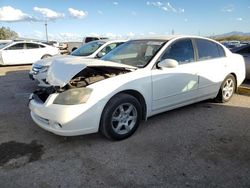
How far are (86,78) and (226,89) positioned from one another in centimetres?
333

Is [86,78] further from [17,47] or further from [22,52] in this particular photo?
[17,47]

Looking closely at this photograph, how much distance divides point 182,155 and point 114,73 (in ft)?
5.35

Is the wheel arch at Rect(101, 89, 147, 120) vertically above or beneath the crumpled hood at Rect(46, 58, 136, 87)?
beneath

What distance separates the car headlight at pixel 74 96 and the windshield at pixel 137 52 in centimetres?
116

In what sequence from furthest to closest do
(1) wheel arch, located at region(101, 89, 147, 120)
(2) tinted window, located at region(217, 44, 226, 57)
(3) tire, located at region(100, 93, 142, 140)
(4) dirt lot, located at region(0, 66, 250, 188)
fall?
(2) tinted window, located at region(217, 44, 226, 57), (1) wheel arch, located at region(101, 89, 147, 120), (3) tire, located at region(100, 93, 142, 140), (4) dirt lot, located at region(0, 66, 250, 188)

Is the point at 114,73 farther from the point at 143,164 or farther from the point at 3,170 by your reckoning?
the point at 3,170

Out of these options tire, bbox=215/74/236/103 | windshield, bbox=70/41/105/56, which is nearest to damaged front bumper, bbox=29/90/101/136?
tire, bbox=215/74/236/103

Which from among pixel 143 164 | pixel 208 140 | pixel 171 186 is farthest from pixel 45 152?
pixel 208 140

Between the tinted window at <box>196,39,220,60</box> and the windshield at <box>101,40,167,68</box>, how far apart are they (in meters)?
0.91

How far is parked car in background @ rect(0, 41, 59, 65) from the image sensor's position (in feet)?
45.4

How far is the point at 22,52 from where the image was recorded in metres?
14.3

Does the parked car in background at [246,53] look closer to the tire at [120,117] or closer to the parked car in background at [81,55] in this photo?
the parked car in background at [81,55]

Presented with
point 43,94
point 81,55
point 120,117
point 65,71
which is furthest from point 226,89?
point 81,55

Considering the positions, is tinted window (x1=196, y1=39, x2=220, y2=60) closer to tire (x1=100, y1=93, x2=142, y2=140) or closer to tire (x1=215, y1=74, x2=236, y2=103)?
tire (x1=215, y1=74, x2=236, y2=103)
